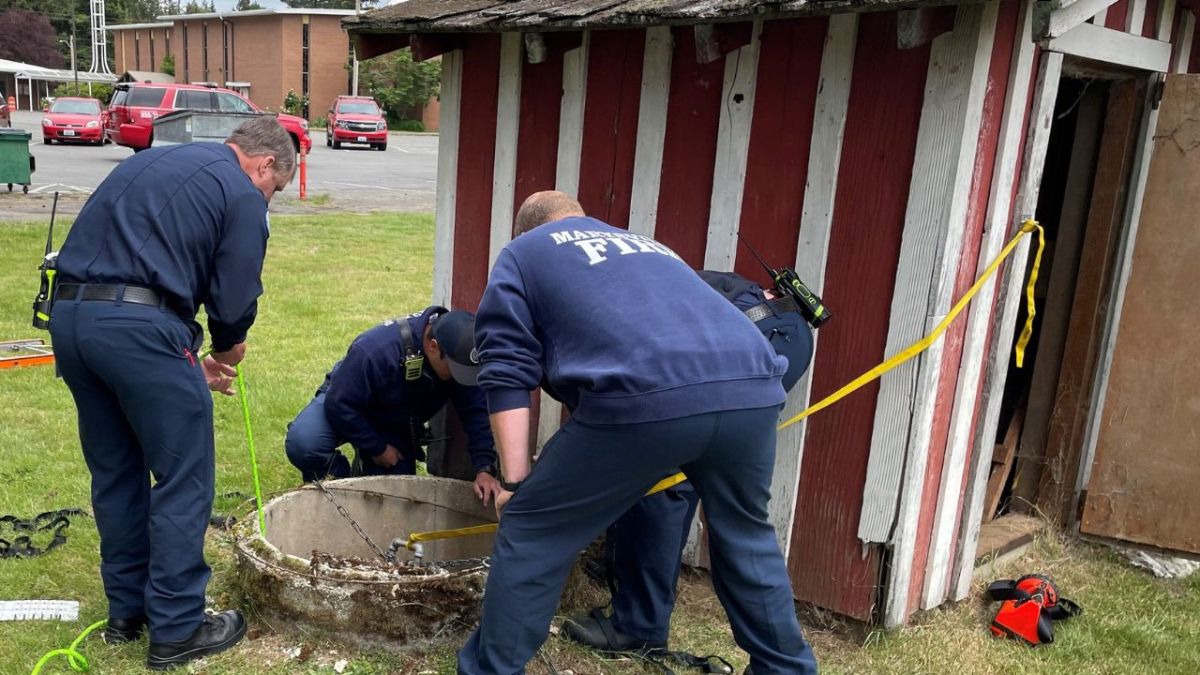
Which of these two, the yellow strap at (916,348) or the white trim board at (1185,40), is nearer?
the yellow strap at (916,348)

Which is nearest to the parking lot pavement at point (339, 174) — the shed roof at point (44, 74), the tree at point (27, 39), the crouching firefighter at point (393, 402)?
the crouching firefighter at point (393, 402)

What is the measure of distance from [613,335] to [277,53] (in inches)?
2177

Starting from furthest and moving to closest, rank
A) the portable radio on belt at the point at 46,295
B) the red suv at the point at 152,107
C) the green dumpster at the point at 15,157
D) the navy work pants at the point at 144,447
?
the red suv at the point at 152,107 < the green dumpster at the point at 15,157 < the portable radio on belt at the point at 46,295 < the navy work pants at the point at 144,447

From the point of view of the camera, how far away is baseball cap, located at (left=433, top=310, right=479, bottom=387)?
4.11m

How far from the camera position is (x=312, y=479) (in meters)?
4.91

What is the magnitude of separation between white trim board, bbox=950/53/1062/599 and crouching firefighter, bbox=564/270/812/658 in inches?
33.4

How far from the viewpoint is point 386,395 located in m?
4.59

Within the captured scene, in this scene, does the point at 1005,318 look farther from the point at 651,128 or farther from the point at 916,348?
the point at 651,128

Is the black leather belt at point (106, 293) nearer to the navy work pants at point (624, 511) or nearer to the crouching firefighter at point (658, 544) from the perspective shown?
the navy work pants at point (624, 511)

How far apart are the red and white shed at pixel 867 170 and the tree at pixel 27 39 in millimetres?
83026

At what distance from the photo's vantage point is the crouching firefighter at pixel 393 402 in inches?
175

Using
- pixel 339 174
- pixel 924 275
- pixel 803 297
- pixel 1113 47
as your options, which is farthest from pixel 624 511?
pixel 339 174

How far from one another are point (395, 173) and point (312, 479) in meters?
21.2

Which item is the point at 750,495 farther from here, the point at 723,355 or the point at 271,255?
the point at 271,255
